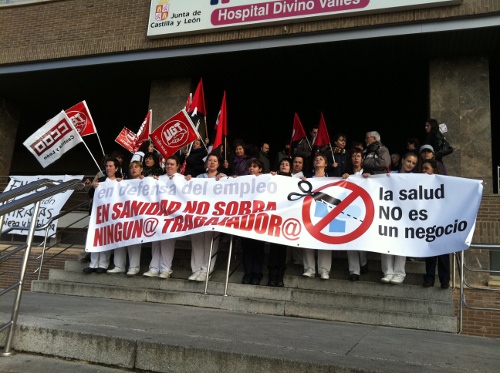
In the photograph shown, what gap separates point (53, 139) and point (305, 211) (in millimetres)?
4728

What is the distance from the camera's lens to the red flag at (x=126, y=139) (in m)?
10.2


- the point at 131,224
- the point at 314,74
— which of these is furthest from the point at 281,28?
the point at 131,224

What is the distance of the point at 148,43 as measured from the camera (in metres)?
10.1

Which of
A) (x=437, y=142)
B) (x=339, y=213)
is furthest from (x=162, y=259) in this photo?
(x=437, y=142)

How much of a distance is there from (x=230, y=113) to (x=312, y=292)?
30.4 ft

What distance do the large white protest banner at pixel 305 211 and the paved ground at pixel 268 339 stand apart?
1.22 metres

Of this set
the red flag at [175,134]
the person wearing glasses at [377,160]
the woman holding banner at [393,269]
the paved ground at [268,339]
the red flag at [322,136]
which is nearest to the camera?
the paved ground at [268,339]

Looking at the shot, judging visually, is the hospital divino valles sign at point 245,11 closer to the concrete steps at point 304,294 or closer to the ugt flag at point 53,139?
the ugt flag at point 53,139

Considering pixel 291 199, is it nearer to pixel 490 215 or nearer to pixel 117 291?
pixel 117 291

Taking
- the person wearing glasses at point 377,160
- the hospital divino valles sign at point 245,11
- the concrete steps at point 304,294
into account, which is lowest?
the concrete steps at point 304,294

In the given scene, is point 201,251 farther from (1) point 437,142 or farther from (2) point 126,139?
(2) point 126,139

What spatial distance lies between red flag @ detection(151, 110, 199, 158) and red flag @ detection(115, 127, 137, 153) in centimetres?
248

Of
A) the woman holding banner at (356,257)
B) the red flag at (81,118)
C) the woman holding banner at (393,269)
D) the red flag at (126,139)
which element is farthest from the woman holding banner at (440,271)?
the red flag at (126,139)

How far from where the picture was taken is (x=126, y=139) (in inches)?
411
